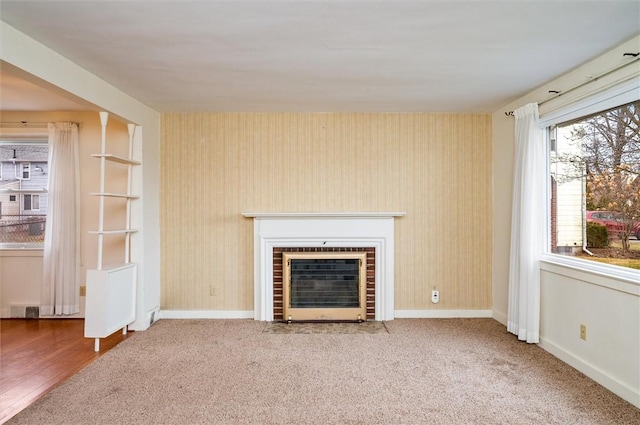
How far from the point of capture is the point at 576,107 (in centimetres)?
295

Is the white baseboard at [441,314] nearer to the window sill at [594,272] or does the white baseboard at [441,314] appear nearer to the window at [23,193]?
the window sill at [594,272]

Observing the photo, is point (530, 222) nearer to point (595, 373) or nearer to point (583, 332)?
point (583, 332)

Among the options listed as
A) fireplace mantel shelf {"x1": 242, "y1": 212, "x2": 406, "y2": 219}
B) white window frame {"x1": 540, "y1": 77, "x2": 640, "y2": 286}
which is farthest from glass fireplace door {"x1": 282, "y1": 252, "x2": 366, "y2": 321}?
white window frame {"x1": 540, "y1": 77, "x2": 640, "y2": 286}

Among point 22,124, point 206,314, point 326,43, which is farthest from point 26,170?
point 326,43

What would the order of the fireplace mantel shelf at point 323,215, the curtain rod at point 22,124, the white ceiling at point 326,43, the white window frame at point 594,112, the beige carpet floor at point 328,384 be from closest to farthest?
the white ceiling at point 326,43 → the beige carpet floor at point 328,384 → the white window frame at point 594,112 → the fireplace mantel shelf at point 323,215 → the curtain rod at point 22,124

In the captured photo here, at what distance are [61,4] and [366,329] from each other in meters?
3.51

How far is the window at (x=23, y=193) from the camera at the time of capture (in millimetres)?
4336

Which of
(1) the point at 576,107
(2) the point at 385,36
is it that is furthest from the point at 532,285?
(2) the point at 385,36

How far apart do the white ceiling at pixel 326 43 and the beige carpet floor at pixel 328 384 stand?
7.63 ft

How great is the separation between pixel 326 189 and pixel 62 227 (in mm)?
2960

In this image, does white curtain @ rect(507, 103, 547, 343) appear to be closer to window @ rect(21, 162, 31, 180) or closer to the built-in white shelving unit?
the built-in white shelving unit

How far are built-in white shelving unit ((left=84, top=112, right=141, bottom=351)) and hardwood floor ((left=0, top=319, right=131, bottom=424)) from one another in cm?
21

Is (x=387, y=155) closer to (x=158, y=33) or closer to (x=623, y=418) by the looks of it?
(x=158, y=33)

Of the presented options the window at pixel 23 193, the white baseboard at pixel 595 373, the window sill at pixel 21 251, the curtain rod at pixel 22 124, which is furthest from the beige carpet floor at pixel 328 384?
the curtain rod at pixel 22 124
